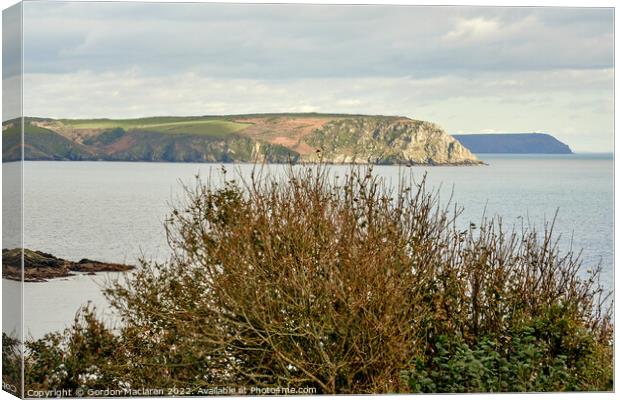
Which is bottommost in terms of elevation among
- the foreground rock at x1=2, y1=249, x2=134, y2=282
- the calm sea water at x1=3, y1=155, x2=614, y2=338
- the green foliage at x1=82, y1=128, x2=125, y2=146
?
the foreground rock at x1=2, y1=249, x2=134, y2=282

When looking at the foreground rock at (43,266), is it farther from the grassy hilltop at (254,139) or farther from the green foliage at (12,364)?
the grassy hilltop at (254,139)

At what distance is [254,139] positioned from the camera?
12.0m

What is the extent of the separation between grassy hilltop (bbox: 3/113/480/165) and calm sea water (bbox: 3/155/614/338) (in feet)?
0.44

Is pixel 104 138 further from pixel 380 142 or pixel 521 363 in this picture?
pixel 521 363

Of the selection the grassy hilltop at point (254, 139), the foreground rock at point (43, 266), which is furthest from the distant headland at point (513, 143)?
the foreground rock at point (43, 266)

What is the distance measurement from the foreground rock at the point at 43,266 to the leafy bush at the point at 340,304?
25 centimetres

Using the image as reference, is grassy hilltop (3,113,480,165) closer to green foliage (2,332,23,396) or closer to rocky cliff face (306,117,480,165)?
rocky cliff face (306,117,480,165)

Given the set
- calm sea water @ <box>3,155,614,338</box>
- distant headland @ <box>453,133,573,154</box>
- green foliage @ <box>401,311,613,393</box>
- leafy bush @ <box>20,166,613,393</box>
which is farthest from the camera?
distant headland @ <box>453,133,573,154</box>

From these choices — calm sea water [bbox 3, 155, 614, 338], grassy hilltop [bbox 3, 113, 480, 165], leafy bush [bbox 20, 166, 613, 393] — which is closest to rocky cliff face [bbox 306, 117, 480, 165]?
grassy hilltop [bbox 3, 113, 480, 165]

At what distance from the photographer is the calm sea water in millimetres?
11406

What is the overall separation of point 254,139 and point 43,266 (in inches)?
91.2

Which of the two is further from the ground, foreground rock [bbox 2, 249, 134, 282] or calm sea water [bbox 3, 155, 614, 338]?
calm sea water [bbox 3, 155, 614, 338]

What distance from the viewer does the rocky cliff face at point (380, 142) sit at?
1205cm

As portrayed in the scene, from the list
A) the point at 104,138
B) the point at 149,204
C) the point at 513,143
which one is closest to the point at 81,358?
the point at 149,204
